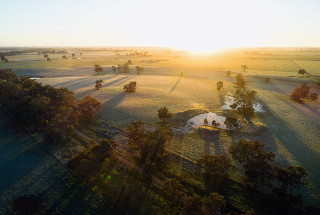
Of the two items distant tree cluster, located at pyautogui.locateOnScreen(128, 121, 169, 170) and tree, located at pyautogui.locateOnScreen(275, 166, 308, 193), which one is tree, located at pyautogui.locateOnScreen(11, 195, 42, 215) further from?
tree, located at pyautogui.locateOnScreen(275, 166, 308, 193)

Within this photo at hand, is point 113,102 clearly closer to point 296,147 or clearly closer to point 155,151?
point 155,151

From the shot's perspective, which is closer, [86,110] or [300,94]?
[86,110]

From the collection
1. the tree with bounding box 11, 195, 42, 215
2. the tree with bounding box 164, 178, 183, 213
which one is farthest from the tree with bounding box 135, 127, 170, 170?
the tree with bounding box 11, 195, 42, 215

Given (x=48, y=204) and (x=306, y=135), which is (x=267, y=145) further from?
(x=48, y=204)

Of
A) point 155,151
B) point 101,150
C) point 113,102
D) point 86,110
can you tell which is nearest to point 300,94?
point 155,151

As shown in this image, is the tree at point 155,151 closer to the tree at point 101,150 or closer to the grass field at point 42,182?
the tree at point 101,150

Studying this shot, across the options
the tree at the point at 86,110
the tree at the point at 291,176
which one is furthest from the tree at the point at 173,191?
the tree at the point at 86,110
